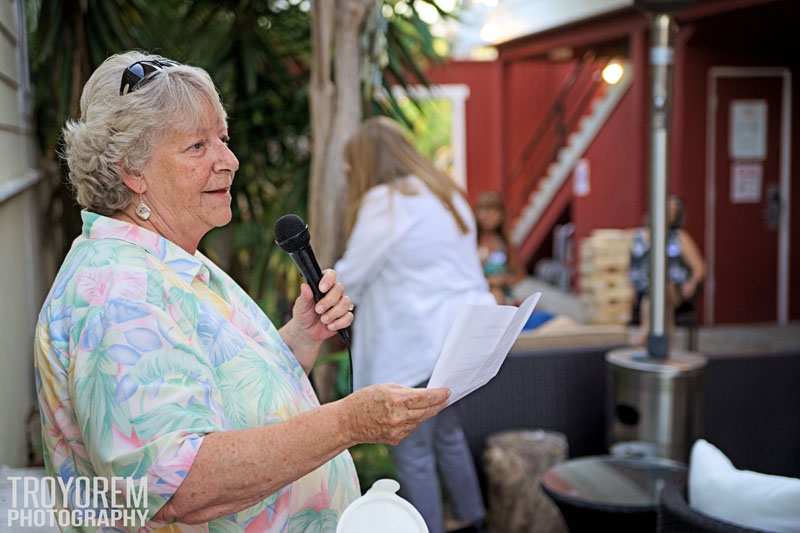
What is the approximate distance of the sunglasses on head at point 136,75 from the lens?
1433mm

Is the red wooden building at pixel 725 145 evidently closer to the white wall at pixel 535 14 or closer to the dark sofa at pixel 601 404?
the white wall at pixel 535 14

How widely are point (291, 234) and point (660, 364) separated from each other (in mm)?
2428

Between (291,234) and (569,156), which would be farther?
(569,156)

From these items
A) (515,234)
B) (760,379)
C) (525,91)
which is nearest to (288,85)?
(760,379)

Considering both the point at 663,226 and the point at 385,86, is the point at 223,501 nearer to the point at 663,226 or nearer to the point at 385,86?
the point at 663,226

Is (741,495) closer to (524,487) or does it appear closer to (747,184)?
(524,487)

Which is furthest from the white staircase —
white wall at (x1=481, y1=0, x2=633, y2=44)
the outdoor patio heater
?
the outdoor patio heater

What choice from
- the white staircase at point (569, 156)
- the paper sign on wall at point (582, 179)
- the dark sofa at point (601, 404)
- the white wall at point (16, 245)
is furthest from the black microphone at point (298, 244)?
the paper sign on wall at point (582, 179)

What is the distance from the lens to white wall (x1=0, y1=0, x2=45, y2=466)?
10.4ft

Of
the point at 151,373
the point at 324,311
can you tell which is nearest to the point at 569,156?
the point at 324,311

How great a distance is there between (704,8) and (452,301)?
19.4 feet

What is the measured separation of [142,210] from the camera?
1.47 meters

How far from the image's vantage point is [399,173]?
11.5 feet

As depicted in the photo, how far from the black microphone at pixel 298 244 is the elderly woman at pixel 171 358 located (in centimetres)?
13
